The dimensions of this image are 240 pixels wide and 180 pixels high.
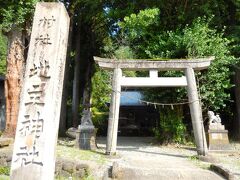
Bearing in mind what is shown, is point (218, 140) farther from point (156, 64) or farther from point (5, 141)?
point (5, 141)

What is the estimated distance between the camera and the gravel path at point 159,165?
9.10 m

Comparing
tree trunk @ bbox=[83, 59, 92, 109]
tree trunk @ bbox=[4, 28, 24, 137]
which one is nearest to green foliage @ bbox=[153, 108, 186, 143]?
tree trunk @ bbox=[4, 28, 24, 137]

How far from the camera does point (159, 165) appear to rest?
420 inches

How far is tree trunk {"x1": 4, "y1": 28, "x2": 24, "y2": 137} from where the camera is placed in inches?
504

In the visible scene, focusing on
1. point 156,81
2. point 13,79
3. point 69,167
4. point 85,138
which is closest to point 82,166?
point 69,167

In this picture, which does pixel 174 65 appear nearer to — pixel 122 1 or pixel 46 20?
pixel 122 1

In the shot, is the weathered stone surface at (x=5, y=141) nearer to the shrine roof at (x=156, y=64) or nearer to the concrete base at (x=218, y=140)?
the shrine roof at (x=156, y=64)

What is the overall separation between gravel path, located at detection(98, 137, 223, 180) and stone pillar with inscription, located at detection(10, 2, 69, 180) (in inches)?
147

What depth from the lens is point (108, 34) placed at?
2336 cm

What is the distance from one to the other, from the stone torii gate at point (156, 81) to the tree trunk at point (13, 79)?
314 centimetres

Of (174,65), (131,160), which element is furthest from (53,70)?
(174,65)

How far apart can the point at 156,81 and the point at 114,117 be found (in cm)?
207

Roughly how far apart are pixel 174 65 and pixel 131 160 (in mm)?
3855

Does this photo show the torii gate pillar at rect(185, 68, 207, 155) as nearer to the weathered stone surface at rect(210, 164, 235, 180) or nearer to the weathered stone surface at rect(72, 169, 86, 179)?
the weathered stone surface at rect(210, 164, 235, 180)
